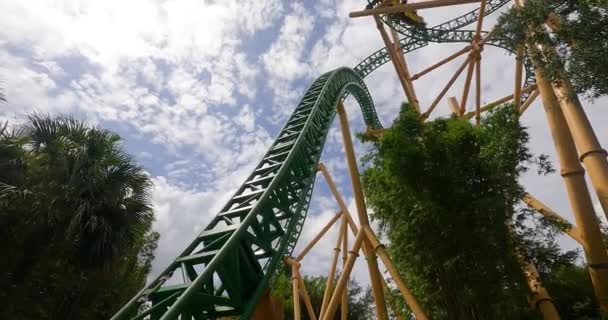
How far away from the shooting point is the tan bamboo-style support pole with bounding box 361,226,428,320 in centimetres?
546

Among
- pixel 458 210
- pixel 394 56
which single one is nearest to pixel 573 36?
pixel 458 210

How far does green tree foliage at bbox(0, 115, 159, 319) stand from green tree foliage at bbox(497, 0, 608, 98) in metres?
6.56

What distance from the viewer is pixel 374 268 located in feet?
23.4

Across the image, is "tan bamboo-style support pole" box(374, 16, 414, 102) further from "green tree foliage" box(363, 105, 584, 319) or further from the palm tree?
the palm tree

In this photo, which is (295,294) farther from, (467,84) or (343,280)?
(467,84)

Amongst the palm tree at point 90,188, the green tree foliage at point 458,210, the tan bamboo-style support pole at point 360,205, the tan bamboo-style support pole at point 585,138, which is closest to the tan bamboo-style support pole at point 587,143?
the tan bamboo-style support pole at point 585,138

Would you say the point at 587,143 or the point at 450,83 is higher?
the point at 450,83

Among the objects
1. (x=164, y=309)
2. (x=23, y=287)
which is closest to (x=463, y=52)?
(x=164, y=309)

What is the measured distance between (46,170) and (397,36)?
10201mm

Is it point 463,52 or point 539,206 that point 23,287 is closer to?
point 539,206

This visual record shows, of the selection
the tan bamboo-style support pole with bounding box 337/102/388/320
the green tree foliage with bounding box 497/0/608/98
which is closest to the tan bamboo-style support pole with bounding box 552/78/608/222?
the green tree foliage with bounding box 497/0/608/98

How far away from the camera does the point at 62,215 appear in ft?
20.0

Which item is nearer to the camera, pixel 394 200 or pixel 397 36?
pixel 394 200

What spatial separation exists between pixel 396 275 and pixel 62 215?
5510 millimetres
